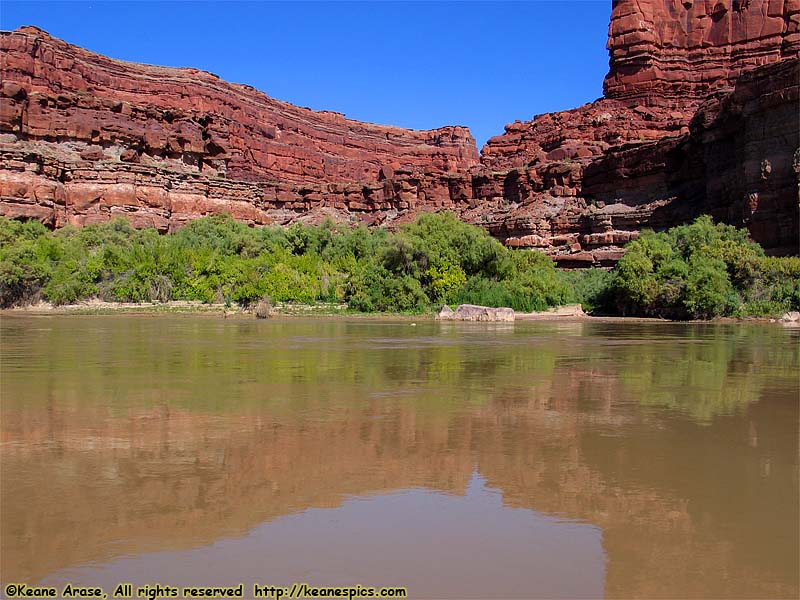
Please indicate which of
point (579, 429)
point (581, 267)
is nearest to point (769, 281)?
point (581, 267)

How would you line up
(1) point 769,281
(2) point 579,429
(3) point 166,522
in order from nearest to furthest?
(3) point 166,522, (2) point 579,429, (1) point 769,281

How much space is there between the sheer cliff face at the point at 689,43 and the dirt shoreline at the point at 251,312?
136ft

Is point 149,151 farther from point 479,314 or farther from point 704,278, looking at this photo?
point 704,278

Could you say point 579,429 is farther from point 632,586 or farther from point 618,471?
point 632,586

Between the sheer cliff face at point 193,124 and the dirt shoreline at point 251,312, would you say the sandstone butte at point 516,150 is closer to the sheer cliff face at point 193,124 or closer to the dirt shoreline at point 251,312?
the sheer cliff face at point 193,124

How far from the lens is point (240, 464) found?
5410 mm

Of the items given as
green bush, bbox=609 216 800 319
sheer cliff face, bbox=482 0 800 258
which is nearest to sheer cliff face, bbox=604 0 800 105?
sheer cliff face, bbox=482 0 800 258

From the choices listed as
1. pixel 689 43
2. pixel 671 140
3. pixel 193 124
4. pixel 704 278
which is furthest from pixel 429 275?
pixel 689 43

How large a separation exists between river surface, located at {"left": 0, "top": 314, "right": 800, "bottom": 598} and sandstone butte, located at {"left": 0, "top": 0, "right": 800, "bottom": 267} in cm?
3549

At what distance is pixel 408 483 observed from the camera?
5.00m

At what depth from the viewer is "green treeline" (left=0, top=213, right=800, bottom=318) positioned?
32875mm

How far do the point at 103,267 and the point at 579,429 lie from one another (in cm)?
3788

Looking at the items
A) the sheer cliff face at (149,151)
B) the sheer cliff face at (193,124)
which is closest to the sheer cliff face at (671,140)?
the sheer cliff face at (149,151)

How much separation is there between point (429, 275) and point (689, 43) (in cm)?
4956
